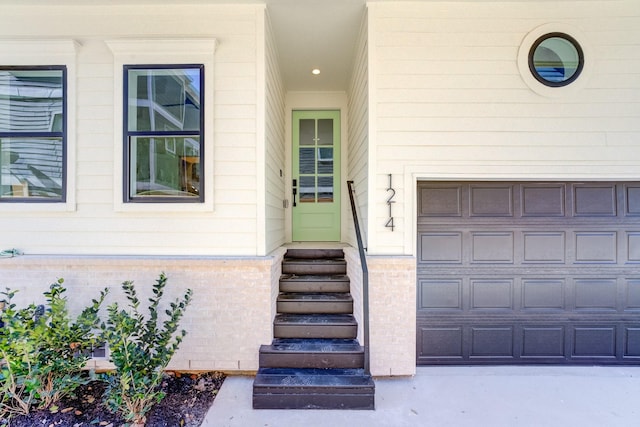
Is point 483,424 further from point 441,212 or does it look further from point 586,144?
point 586,144

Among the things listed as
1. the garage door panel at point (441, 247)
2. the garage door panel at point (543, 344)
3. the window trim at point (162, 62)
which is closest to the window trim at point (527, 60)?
the garage door panel at point (441, 247)

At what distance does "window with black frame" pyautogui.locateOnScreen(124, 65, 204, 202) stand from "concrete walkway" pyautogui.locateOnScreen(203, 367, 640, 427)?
201cm

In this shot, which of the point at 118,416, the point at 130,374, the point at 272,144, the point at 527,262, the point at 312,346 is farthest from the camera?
the point at 272,144

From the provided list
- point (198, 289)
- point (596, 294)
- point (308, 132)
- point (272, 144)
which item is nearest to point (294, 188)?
point (308, 132)

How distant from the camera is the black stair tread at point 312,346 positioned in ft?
9.77

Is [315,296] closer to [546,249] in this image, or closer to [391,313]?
[391,313]

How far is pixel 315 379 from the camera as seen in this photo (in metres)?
2.75

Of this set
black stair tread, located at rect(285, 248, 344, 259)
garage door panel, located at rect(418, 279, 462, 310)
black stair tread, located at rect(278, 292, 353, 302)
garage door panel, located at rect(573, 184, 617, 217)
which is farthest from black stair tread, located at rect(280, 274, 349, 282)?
garage door panel, located at rect(573, 184, 617, 217)

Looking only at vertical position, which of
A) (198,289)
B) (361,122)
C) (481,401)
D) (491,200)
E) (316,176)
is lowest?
(481,401)

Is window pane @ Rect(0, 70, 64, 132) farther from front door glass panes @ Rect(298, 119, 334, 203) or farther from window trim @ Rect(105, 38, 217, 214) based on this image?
front door glass panes @ Rect(298, 119, 334, 203)

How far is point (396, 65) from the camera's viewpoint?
3.26 meters

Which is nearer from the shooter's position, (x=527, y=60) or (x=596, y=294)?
(x=527, y=60)

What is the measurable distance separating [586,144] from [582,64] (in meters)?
0.79

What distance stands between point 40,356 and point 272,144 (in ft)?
9.23
